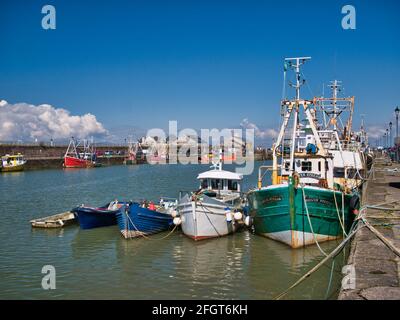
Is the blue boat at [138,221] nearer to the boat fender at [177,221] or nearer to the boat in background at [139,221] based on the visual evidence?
the boat in background at [139,221]

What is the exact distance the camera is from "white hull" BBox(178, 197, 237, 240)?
19844 mm

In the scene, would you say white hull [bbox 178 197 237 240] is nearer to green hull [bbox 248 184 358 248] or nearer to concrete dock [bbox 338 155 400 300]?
green hull [bbox 248 184 358 248]

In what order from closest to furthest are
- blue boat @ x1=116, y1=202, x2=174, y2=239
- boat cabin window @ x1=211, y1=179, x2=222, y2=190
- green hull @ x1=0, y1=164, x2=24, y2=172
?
blue boat @ x1=116, y1=202, x2=174, y2=239
boat cabin window @ x1=211, y1=179, x2=222, y2=190
green hull @ x1=0, y1=164, x2=24, y2=172

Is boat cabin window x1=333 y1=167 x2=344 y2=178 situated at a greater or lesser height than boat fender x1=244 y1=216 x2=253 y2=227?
greater

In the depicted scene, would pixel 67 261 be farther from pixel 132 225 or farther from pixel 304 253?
pixel 304 253

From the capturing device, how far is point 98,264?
1700 cm

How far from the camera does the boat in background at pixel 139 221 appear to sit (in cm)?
2061

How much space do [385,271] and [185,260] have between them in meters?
8.60

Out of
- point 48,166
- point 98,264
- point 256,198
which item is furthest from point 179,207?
point 48,166

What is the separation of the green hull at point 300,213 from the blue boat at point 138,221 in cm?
579

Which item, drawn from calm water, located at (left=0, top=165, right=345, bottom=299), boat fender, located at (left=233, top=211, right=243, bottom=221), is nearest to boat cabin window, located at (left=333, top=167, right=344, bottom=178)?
calm water, located at (left=0, top=165, right=345, bottom=299)

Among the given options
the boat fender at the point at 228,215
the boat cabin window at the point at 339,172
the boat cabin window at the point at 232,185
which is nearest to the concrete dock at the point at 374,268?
the boat fender at the point at 228,215

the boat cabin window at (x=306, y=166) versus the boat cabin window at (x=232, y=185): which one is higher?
the boat cabin window at (x=306, y=166)

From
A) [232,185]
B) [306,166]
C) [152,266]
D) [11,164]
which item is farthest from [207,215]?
[11,164]
